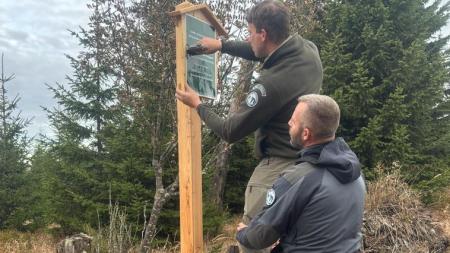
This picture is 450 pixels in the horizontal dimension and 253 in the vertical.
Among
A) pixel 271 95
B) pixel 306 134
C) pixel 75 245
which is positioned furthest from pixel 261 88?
pixel 75 245

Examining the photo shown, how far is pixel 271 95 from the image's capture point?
9.29 feet

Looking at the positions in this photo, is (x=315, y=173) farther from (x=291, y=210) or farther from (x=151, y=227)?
(x=151, y=227)

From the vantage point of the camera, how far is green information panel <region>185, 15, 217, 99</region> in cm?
349

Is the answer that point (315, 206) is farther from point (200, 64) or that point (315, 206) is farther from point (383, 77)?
point (383, 77)

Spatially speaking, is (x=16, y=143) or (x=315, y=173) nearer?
(x=315, y=173)

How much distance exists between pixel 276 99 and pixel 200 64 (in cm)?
96

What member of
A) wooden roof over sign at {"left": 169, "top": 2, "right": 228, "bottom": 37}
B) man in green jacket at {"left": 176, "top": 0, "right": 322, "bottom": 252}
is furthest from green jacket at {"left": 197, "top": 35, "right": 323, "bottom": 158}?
wooden roof over sign at {"left": 169, "top": 2, "right": 228, "bottom": 37}

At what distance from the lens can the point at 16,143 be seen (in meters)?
11.6

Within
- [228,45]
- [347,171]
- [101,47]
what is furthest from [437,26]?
[347,171]

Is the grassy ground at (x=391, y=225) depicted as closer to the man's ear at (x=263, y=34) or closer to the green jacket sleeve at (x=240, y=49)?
the green jacket sleeve at (x=240, y=49)

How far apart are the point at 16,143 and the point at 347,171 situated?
1091 cm

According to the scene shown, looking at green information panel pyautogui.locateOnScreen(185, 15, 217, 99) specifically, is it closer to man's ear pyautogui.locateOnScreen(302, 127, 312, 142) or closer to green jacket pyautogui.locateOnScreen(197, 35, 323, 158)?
green jacket pyautogui.locateOnScreen(197, 35, 323, 158)

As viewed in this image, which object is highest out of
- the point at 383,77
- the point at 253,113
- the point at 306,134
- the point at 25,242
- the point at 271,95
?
the point at 383,77

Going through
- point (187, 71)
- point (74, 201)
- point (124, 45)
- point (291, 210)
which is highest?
point (124, 45)
